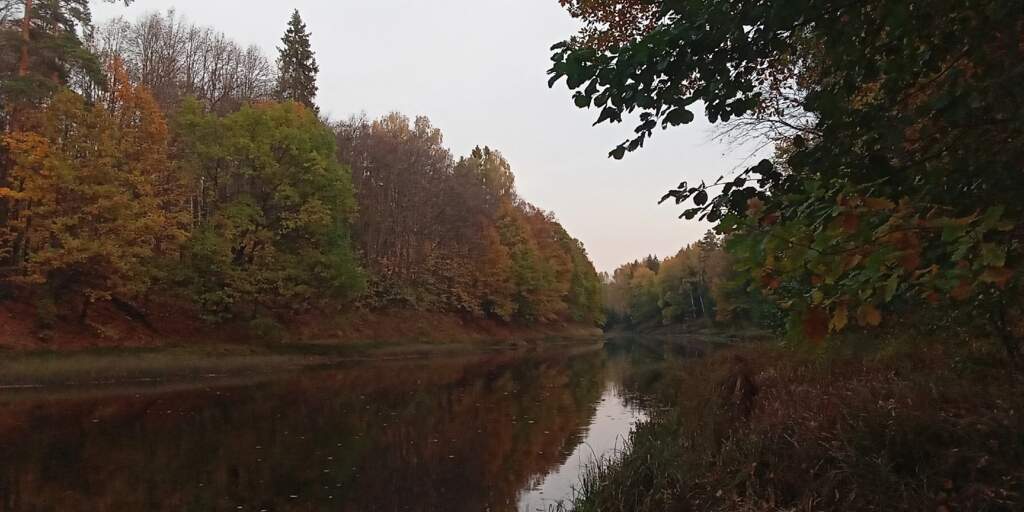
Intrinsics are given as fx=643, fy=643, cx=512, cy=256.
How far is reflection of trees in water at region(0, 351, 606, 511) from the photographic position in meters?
8.83

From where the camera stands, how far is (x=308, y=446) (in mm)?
12156

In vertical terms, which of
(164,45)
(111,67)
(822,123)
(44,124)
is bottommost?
(822,123)

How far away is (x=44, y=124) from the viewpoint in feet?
82.8

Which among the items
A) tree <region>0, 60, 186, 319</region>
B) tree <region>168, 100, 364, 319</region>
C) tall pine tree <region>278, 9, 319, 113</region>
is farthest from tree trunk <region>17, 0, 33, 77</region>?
tall pine tree <region>278, 9, 319, 113</region>

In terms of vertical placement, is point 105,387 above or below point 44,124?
below

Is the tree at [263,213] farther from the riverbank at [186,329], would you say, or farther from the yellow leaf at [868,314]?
the yellow leaf at [868,314]

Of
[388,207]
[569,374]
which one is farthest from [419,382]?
[388,207]

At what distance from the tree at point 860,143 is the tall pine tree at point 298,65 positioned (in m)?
55.8

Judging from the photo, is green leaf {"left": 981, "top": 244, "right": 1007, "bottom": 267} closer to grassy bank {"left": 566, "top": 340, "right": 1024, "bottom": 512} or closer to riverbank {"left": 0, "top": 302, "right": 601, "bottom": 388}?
grassy bank {"left": 566, "top": 340, "right": 1024, "bottom": 512}

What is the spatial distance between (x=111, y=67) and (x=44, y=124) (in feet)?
23.9

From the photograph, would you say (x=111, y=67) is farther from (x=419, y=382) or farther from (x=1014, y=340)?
(x=1014, y=340)

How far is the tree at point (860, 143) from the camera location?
2.73 m

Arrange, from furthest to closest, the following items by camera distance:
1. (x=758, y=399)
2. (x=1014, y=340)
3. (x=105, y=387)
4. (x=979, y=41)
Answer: (x=105, y=387)
(x=758, y=399)
(x=1014, y=340)
(x=979, y=41)

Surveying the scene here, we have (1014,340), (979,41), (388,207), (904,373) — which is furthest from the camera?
(388,207)
